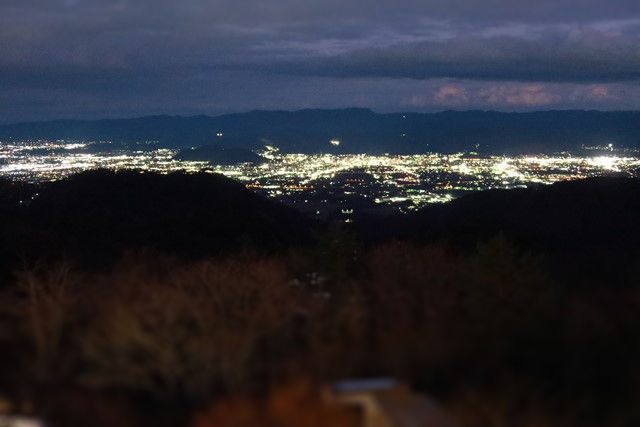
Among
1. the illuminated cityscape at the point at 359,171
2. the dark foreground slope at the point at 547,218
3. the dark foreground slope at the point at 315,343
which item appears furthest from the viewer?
the illuminated cityscape at the point at 359,171

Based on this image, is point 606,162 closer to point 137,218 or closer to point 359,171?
point 359,171

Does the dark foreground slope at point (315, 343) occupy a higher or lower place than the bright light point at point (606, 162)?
higher

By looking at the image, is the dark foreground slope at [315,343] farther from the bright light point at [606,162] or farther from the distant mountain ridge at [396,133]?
the distant mountain ridge at [396,133]

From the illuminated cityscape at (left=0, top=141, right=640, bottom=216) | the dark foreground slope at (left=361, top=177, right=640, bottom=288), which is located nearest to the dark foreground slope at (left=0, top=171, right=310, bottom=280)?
the dark foreground slope at (left=361, top=177, right=640, bottom=288)

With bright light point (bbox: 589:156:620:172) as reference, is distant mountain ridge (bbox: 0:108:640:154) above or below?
above

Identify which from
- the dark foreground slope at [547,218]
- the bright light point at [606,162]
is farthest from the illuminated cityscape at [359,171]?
the dark foreground slope at [547,218]

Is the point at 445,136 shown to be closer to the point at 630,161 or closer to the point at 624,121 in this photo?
the point at 624,121

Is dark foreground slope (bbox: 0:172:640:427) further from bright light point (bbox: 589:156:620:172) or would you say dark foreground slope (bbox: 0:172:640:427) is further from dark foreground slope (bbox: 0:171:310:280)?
Answer: bright light point (bbox: 589:156:620:172)
